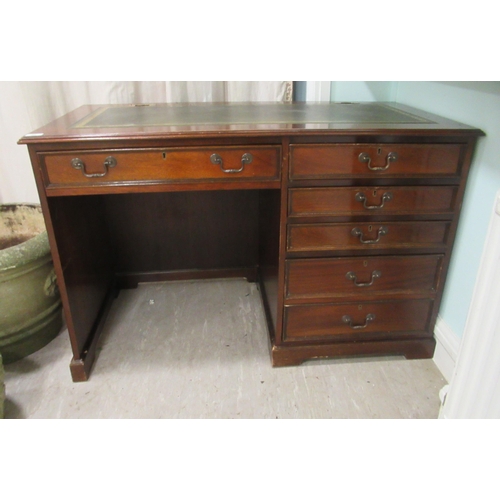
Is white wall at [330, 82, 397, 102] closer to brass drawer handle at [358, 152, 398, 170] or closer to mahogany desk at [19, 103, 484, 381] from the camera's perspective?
mahogany desk at [19, 103, 484, 381]

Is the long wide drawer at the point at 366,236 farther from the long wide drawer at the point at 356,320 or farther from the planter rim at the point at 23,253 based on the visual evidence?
the planter rim at the point at 23,253

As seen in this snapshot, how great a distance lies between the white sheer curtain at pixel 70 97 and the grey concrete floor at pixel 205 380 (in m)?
0.81

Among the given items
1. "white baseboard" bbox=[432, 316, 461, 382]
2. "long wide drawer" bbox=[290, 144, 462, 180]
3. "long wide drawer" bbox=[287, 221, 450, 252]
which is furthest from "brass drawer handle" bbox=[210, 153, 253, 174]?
"white baseboard" bbox=[432, 316, 461, 382]

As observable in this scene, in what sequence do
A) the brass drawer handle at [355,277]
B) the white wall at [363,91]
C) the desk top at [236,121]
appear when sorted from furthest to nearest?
1. the white wall at [363,91]
2. the brass drawer handle at [355,277]
3. the desk top at [236,121]

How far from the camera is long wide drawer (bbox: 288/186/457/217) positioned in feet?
3.84

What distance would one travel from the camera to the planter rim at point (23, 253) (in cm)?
126

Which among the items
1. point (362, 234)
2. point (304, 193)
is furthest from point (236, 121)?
point (362, 234)

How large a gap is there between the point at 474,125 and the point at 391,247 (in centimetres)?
41

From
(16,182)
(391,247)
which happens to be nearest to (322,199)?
(391,247)

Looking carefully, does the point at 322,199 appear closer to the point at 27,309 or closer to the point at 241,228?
the point at 241,228

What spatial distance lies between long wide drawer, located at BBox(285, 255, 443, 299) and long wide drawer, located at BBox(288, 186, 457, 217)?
0.50ft

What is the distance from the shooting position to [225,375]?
1357mm

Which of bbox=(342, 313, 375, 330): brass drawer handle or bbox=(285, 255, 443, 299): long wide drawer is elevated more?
bbox=(285, 255, 443, 299): long wide drawer


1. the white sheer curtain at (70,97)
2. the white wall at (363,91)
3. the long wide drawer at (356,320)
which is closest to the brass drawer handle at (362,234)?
the long wide drawer at (356,320)
